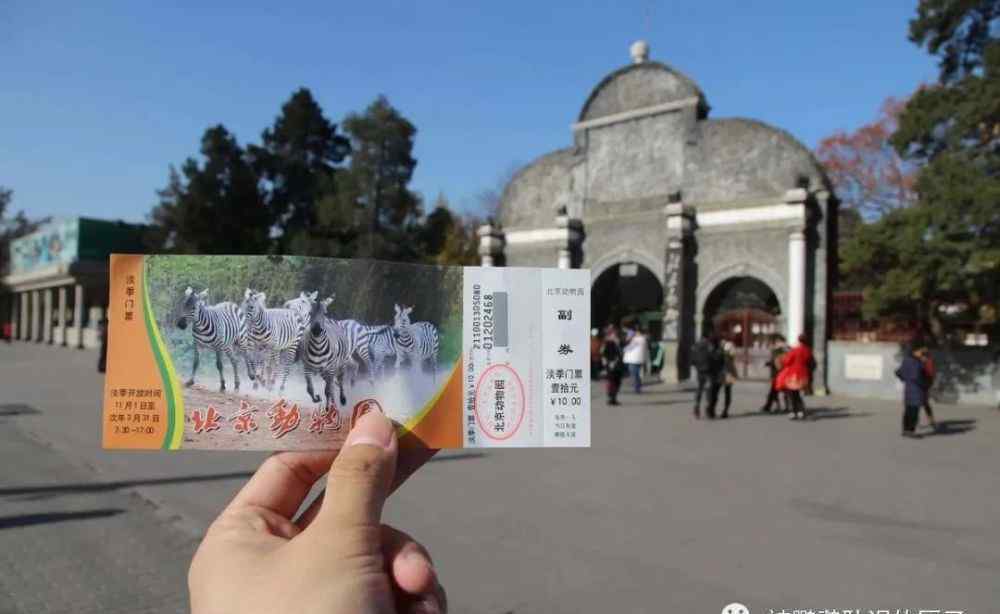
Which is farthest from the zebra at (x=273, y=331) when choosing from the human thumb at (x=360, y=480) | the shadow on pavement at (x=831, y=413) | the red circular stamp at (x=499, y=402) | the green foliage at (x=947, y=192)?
the green foliage at (x=947, y=192)

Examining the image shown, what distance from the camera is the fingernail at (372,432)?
1.71m

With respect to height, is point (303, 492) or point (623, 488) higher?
point (303, 492)

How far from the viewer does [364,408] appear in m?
1.84

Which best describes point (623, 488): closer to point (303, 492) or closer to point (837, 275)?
point (303, 492)

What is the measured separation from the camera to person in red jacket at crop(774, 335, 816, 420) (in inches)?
489

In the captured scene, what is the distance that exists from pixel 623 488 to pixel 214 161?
2922cm

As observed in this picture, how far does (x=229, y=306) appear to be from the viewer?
1.80m

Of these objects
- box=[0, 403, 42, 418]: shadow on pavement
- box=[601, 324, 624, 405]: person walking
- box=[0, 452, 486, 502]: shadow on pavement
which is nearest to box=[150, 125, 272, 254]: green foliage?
box=[0, 403, 42, 418]: shadow on pavement

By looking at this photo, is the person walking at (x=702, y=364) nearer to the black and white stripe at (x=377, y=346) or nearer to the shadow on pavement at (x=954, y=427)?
the shadow on pavement at (x=954, y=427)

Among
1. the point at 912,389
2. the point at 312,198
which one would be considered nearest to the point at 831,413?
the point at 912,389

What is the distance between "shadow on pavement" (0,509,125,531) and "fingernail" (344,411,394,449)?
17.7 ft

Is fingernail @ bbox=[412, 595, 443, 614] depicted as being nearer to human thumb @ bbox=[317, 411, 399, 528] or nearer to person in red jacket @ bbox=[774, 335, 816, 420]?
human thumb @ bbox=[317, 411, 399, 528]

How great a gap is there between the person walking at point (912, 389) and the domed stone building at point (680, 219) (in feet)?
22.3

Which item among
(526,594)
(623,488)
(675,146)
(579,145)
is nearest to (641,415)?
(623,488)
